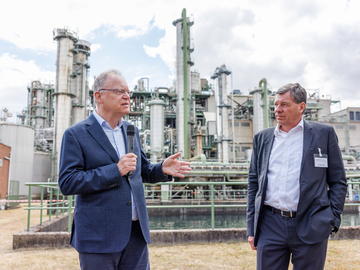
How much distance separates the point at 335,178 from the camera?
2320mm

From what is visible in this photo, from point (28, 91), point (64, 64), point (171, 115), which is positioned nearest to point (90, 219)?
point (64, 64)

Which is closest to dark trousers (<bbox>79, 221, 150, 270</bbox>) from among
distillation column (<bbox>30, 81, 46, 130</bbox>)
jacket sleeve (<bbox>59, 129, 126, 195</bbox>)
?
jacket sleeve (<bbox>59, 129, 126, 195</bbox>)

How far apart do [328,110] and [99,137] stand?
4447 centimetres

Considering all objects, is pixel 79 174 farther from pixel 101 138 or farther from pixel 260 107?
pixel 260 107

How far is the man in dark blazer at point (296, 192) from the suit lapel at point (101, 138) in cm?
128

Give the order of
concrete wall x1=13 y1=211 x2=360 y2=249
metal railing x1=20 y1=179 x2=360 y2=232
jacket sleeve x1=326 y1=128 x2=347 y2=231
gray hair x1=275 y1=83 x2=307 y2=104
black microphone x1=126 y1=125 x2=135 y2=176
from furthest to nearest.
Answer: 1. metal railing x1=20 y1=179 x2=360 y2=232
2. concrete wall x1=13 y1=211 x2=360 y2=249
3. gray hair x1=275 y1=83 x2=307 y2=104
4. jacket sleeve x1=326 y1=128 x2=347 y2=231
5. black microphone x1=126 y1=125 x2=135 y2=176

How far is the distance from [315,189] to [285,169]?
27 cm

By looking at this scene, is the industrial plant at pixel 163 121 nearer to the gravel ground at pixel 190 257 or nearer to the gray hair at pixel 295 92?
the gravel ground at pixel 190 257

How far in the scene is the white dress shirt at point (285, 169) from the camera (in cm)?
229

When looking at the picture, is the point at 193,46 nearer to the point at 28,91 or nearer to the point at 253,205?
the point at 28,91

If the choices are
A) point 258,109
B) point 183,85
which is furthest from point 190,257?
point 258,109

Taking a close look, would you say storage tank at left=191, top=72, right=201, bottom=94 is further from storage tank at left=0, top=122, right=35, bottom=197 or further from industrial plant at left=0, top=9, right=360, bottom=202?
storage tank at left=0, top=122, right=35, bottom=197

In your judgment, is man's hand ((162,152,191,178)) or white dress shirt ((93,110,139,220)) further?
man's hand ((162,152,191,178))

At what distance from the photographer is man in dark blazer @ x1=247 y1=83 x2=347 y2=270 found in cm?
216
